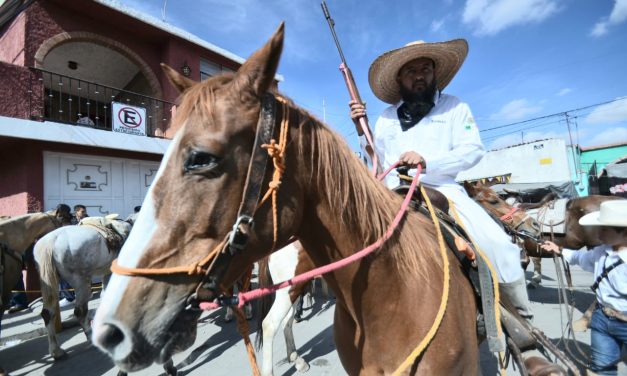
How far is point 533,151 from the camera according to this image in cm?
2016

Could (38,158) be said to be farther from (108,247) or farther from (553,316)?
(553,316)

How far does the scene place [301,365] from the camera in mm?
3699

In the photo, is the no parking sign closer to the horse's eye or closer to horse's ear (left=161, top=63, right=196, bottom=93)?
horse's ear (left=161, top=63, right=196, bottom=93)

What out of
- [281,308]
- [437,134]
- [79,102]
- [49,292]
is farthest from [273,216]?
[79,102]

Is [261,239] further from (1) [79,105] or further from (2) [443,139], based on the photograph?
(1) [79,105]

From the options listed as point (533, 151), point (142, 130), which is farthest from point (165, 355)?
point (533, 151)

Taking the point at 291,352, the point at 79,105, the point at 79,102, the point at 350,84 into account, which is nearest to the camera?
the point at 350,84

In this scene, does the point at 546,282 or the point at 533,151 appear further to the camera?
the point at 533,151

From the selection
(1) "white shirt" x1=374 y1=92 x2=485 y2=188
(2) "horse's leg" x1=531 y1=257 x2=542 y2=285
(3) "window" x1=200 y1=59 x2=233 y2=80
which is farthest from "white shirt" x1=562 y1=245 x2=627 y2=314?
(3) "window" x1=200 y1=59 x2=233 y2=80

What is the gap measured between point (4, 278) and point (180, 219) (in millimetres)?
5541

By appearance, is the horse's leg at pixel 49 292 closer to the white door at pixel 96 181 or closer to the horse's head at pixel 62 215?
the horse's head at pixel 62 215

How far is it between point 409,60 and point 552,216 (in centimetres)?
520

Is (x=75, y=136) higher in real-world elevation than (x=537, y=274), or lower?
higher

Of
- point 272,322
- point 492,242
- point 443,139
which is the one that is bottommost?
point 272,322
